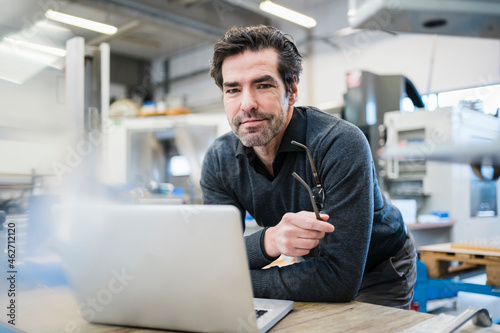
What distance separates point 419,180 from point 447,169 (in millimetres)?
245

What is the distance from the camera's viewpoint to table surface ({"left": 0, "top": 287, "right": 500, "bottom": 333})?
68cm

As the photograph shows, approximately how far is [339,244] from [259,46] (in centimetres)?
59

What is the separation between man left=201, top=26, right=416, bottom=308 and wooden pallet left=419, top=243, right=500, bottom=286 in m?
0.72

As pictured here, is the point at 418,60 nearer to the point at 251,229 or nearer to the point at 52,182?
the point at 251,229

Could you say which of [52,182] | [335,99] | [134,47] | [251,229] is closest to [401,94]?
[251,229]

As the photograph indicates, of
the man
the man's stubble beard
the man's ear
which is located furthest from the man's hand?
the man's ear

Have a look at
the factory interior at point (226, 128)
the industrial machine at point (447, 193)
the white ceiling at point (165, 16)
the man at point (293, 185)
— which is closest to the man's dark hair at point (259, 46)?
the man at point (293, 185)

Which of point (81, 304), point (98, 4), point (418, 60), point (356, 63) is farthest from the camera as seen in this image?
point (356, 63)

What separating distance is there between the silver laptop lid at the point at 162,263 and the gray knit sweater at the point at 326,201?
277 mm

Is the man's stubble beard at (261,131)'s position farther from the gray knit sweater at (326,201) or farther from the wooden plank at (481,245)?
the wooden plank at (481,245)

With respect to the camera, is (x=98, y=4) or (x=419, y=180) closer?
(x=419, y=180)

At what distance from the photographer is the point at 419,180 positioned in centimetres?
358

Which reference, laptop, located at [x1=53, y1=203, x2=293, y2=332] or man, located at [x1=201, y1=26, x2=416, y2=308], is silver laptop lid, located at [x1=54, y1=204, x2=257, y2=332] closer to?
laptop, located at [x1=53, y1=203, x2=293, y2=332]

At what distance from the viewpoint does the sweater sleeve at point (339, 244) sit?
34.0 inches
